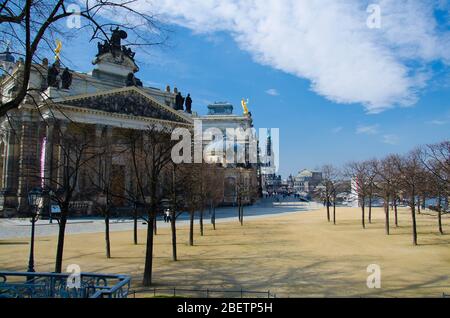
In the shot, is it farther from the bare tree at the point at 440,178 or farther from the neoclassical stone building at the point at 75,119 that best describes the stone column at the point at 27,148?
the bare tree at the point at 440,178

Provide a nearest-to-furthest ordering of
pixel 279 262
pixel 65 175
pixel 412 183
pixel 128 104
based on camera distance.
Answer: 1. pixel 279 262
2. pixel 65 175
3. pixel 412 183
4. pixel 128 104

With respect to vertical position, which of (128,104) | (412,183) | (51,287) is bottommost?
(51,287)

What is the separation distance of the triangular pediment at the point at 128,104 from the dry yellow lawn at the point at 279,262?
1144 inches

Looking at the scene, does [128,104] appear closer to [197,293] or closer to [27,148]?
[27,148]

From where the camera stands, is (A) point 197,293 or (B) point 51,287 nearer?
(B) point 51,287

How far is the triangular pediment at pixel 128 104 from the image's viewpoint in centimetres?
5334

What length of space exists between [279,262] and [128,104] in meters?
46.0

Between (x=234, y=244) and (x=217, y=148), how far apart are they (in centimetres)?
6842

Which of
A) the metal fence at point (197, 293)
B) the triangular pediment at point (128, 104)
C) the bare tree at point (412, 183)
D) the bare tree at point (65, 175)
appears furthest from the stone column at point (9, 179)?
the bare tree at point (412, 183)

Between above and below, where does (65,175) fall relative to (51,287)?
above

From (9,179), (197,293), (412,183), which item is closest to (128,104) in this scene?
(9,179)

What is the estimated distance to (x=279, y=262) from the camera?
59.9 feet

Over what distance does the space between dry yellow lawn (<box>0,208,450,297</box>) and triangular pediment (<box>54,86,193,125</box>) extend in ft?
95.3
